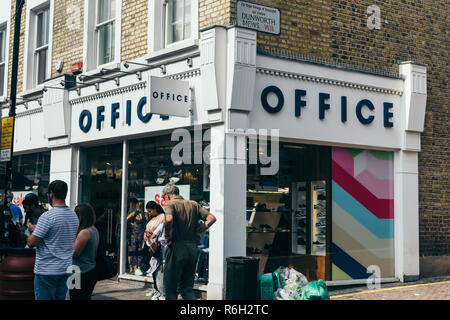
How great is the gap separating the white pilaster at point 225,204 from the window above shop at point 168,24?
2.46m

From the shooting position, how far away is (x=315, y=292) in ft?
28.6

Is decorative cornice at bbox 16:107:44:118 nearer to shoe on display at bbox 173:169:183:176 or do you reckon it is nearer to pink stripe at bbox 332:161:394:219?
shoe on display at bbox 173:169:183:176

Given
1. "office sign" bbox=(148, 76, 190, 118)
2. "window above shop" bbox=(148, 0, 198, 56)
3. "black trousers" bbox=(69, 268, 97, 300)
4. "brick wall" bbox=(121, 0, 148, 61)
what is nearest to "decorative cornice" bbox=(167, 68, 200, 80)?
"office sign" bbox=(148, 76, 190, 118)

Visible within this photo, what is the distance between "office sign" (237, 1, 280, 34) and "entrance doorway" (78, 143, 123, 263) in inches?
160

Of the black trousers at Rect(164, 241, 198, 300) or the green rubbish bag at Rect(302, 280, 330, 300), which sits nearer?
the black trousers at Rect(164, 241, 198, 300)

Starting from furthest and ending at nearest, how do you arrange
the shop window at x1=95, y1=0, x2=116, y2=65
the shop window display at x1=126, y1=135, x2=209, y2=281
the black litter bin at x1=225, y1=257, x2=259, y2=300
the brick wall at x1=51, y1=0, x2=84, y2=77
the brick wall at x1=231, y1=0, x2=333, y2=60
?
the brick wall at x1=51, y1=0, x2=84, y2=77 → the shop window at x1=95, y1=0, x2=116, y2=65 → the shop window display at x1=126, y1=135, x2=209, y2=281 → the brick wall at x1=231, y1=0, x2=333, y2=60 → the black litter bin at x1=225, y1=257, x2=259, y2=300

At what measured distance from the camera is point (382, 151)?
11.6m

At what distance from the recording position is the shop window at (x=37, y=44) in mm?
15016

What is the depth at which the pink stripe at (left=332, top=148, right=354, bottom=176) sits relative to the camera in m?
11.0

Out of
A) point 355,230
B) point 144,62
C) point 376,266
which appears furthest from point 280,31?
point 376,266

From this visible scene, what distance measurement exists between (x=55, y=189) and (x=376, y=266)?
23.9 ft

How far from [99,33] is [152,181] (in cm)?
410

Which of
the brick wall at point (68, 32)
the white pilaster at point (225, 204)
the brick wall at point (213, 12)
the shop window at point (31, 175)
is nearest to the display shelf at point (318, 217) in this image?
the white pilaster at point (225, 204)

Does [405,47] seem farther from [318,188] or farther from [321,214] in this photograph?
[321,214]
